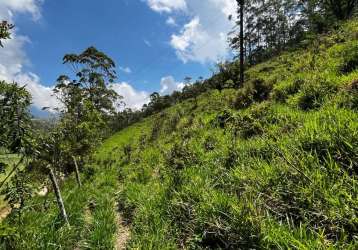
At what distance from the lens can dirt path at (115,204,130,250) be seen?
584cm

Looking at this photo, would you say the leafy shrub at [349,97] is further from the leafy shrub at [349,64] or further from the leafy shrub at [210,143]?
the leafy shrub at [210,143]

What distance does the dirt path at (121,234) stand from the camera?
19.1ft

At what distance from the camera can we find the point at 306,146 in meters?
5.00

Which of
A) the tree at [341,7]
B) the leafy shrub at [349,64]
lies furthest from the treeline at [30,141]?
the tree at [341,7]

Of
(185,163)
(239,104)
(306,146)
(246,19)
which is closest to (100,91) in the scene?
(239,104)

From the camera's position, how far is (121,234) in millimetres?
6570

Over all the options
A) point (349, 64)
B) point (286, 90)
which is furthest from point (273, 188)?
point (349, 64)

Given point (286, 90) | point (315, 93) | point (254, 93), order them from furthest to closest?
point (254, 93) → point (286, 90) → point (315, 93)

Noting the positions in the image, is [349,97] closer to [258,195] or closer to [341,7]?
[258,195]

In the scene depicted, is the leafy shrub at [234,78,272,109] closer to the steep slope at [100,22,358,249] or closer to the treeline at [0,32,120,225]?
the steep slope at [100,22,358,249]

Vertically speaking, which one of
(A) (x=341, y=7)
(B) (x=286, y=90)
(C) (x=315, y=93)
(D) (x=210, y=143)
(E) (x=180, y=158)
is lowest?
(E) (x=180, y=158)

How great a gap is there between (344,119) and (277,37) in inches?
2980

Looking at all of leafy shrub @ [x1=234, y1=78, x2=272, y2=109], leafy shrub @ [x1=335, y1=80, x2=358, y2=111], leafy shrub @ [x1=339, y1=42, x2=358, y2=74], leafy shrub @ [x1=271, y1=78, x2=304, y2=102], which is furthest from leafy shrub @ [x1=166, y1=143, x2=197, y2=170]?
leafy shrub @ [x1=339, y1=42, x2=358, y2=74]

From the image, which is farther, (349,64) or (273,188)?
(349,64)
